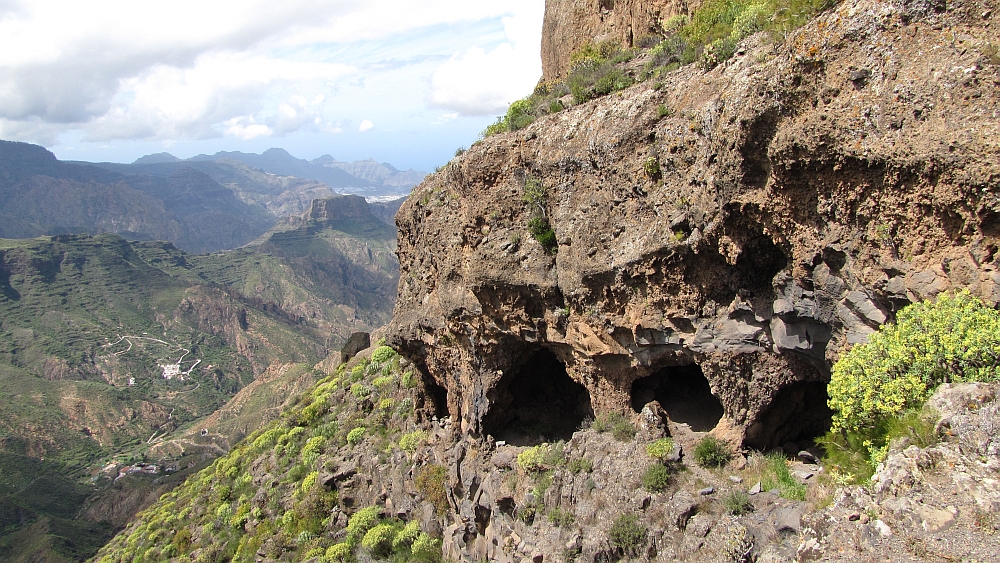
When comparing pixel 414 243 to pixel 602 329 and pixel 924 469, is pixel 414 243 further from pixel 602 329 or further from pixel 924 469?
pixel 924 469

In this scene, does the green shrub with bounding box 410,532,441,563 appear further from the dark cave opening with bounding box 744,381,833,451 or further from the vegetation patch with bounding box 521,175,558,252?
the dark cave opening with bounding box 744,381,833,451

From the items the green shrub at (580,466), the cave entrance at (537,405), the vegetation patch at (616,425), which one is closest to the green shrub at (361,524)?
the cave entrance at (537,405)

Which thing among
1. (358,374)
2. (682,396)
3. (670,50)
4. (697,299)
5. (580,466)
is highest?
(670,50)

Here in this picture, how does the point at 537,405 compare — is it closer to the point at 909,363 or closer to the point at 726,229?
the point at 726,229

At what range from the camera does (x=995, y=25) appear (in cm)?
736

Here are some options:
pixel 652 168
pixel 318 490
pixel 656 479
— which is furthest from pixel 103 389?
pixel 652 168

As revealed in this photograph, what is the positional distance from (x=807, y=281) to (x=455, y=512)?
13.0 m

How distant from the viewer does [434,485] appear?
1870cm

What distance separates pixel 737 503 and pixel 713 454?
1960 mm

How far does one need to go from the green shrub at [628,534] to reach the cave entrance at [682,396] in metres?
3.28

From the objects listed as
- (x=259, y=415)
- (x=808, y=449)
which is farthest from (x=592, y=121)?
(x=259, y=415)

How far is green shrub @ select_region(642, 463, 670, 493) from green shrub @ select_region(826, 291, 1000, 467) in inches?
168

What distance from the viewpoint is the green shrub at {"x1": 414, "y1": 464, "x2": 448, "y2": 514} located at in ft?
60.8

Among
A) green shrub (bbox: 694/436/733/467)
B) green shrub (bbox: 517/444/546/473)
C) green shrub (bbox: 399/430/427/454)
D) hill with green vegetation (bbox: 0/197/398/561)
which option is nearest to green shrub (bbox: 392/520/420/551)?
green shrub (bbox: 399/430/427/454)
